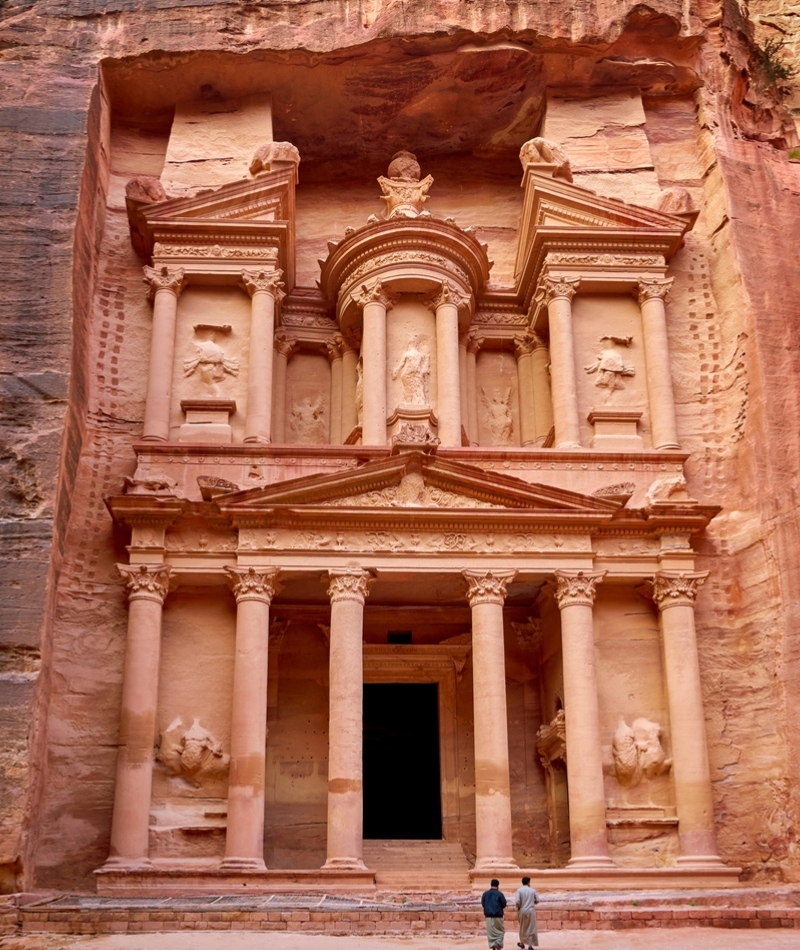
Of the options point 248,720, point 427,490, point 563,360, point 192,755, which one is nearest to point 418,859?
point 248,720

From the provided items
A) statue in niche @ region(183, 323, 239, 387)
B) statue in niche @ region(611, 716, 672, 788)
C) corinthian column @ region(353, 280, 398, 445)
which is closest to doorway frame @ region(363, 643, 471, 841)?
statue in niche @ region(611, 716, 672, 788)

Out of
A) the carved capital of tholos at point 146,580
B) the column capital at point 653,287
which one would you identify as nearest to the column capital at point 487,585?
the carved capital of tholos at point 146,580

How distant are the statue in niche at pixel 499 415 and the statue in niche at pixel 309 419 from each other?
2962 millimetres

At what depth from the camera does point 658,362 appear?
18234 mm

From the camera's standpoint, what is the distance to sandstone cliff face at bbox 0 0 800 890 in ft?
49.7

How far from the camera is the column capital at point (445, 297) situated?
747 inches

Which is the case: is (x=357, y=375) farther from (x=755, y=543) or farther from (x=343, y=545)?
(x=755, y=543)

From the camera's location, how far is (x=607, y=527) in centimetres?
1664

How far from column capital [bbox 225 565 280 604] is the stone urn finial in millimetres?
7033

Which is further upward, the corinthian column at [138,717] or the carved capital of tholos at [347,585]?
the carved capital of tholos at [347,585]

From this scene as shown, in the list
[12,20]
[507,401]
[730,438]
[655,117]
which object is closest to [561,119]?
[655,117]

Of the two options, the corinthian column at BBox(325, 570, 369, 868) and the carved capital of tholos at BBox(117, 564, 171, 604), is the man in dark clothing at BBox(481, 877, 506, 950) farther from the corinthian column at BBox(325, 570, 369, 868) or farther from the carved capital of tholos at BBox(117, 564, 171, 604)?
the carved capital of tholos at BBox(117, 564, 171, 604)

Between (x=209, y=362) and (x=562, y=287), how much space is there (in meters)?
6.01

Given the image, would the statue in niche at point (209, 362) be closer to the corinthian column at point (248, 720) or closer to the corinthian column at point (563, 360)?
the corinthian column at point (248, 720)
